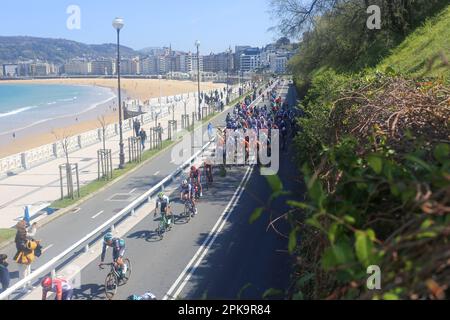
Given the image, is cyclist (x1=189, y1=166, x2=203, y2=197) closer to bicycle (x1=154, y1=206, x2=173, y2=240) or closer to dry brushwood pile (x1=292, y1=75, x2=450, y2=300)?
bicycle (x1=154, y1=206, x2=173, y2=240)

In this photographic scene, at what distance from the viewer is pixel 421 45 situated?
1756cm

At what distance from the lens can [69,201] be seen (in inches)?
666

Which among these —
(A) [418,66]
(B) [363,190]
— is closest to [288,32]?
(A) [418,66]

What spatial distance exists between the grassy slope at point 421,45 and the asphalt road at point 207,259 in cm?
598

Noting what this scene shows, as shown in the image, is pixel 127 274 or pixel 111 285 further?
pixel 127 274

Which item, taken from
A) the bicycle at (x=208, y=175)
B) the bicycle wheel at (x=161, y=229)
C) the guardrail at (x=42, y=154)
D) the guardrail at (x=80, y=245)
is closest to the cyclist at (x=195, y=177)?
the bicycle at (x=208, y=175)

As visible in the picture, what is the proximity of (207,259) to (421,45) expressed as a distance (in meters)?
11.5

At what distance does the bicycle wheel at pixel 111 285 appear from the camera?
9664mm

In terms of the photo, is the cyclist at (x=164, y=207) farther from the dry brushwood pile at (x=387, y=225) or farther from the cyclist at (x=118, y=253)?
the dry brushwood pile at (x=387, y=225)

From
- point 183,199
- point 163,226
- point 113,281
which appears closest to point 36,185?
point 183,199

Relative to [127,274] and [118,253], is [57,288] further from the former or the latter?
[127,274]

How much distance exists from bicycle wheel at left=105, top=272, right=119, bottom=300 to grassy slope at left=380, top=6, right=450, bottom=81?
9.58 meters

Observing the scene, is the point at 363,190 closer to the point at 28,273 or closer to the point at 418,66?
the point at 28,273

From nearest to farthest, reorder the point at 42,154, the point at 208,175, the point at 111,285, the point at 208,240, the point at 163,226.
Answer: the point at 111,285 < the point at 208,240 < the point at 163,226 < the point at 208,175 < the point at 42,154
